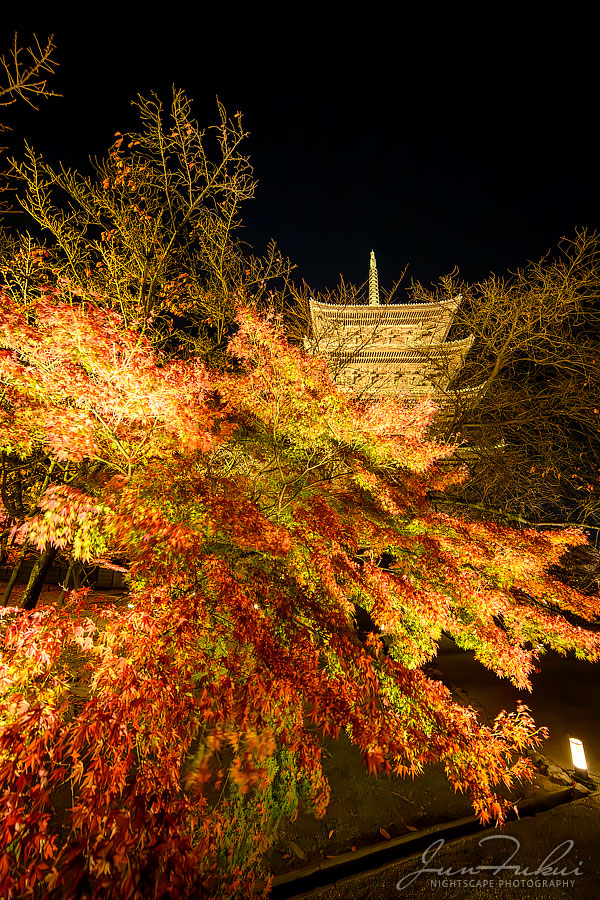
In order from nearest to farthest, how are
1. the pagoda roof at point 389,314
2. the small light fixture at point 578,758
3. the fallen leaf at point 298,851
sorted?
1. the fallen leaf at point 298,851
2. the small light fixture at point 578,758
3. the pagoda roof at point 389,314

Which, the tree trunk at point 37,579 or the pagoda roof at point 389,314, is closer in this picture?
the tree trunk at point 37,579

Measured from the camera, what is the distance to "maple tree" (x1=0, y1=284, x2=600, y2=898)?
2.04m

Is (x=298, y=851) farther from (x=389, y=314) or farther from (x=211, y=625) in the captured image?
(x=389, y=314)

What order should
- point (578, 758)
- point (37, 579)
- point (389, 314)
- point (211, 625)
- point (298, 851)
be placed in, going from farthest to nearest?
point (389, 314), point (37, 579), point (578, 758), point (298, 851), point (211, 625)

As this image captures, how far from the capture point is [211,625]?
3.05 meters

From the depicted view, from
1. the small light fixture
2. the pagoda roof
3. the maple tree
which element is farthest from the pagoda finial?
the small light fixture

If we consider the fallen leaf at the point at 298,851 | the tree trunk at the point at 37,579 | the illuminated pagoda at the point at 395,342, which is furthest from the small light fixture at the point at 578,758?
the illuminated pagoda at the point at 395,342

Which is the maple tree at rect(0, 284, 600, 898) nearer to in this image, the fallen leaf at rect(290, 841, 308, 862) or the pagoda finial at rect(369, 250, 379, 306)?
the fallen leaf at rect(290, 841, 308, 862)

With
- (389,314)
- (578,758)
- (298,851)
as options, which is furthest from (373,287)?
(298,851)

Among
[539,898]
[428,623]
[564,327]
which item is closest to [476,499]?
[564,327]

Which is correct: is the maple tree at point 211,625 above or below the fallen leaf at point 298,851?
above

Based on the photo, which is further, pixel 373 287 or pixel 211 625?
pixel 373 287

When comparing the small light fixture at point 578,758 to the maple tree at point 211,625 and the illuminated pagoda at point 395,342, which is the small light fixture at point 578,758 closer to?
the maple tree at point 211,625

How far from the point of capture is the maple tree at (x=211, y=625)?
80.4 inches
